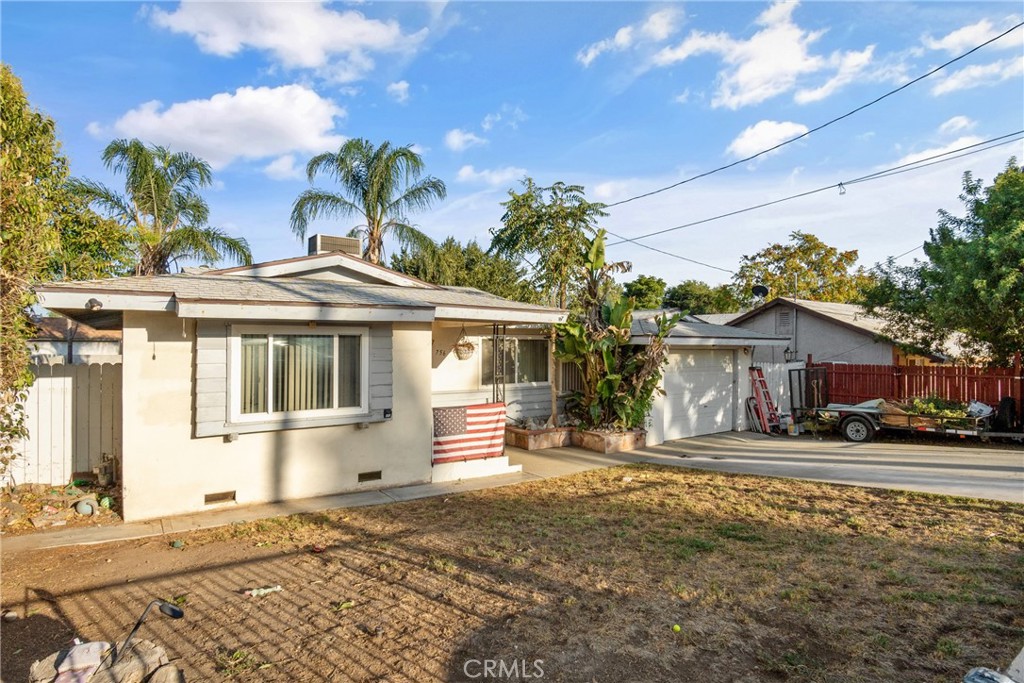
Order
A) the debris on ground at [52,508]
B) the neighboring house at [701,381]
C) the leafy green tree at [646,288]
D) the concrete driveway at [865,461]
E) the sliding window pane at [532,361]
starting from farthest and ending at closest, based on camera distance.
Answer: the leafy green tree at [646,288]
the sliding window pane at [532,361]
the neighboring house at [701,381]
the concrete driveway at [865,461]
the debris on ground at [52,508]

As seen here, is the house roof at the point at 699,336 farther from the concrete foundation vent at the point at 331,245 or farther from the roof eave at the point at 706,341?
the concrete foundation vent at the point at 331,245

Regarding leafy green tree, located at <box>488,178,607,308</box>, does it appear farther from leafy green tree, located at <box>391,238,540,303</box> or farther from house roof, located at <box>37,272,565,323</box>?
leafy green tree, located at <box>391,238,540,303</box>

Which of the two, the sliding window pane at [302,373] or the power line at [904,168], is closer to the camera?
the sliding window pane at [302,373]

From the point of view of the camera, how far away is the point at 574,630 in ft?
12.8

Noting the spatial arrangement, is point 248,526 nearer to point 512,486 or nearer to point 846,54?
point 512,486

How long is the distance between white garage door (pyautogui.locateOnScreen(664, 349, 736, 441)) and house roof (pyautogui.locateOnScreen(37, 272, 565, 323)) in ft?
14.4

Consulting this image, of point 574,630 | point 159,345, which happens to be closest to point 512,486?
point 574,630

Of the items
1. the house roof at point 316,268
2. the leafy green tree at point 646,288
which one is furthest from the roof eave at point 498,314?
the leafy green tree at point 646,288

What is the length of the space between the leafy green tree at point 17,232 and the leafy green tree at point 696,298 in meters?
35.0

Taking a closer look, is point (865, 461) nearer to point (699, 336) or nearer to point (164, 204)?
point (699, 336)

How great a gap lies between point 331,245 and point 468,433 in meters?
5.21

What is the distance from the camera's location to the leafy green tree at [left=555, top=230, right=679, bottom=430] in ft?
36.9

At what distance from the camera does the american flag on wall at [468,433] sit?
28.3 ft

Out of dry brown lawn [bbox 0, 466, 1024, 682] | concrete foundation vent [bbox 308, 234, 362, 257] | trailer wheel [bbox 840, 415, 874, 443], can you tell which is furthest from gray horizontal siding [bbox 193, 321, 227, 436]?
trailer wheel [bbox 840, 415, 874, 443]
